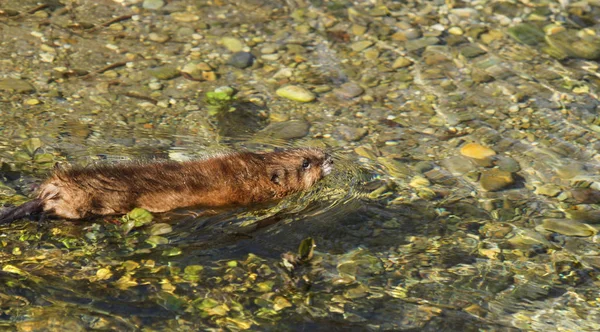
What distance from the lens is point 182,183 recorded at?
5.89m

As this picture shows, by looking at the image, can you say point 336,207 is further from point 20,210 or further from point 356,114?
point 20,210

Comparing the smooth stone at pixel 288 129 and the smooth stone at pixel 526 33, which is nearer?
the smooth stone at pixel 288 129

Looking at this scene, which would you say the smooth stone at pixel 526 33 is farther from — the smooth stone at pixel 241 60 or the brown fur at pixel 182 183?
the brown fur at pixel 182 183

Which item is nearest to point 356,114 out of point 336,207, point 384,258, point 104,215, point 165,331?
point 336,207

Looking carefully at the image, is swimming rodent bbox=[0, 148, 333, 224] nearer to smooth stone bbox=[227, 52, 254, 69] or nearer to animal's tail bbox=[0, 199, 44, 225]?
animal's tail bbox=[0, 199, 44, 225]

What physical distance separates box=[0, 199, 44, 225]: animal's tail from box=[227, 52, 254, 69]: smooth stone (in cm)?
321

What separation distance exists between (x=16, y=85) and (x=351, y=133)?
114 inches

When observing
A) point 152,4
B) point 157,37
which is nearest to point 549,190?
point 157,37

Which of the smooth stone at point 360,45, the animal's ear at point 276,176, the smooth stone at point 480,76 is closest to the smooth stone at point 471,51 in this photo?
the smooth stone at point 480,76

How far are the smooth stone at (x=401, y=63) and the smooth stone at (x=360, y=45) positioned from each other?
40 cm

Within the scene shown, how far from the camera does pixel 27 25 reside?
8.59 m

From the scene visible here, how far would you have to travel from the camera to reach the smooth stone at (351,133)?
7.31m

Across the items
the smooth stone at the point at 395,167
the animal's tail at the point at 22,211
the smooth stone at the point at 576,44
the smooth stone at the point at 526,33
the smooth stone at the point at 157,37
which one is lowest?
→ the smooth stone at the point at 157,37

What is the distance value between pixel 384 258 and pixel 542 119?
2.73 m
